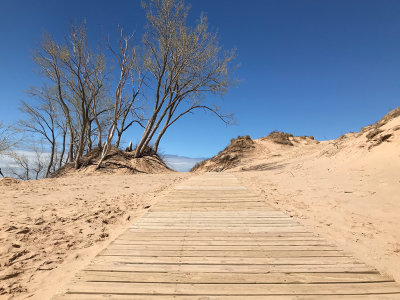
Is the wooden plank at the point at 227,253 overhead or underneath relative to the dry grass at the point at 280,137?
underneath

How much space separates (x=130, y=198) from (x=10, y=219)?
3075 millimetres

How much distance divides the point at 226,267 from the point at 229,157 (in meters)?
19.6

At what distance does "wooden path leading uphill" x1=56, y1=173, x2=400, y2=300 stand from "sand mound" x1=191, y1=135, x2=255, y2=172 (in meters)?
16.7

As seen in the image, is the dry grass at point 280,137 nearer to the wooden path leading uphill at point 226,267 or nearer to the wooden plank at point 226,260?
the wooden path leading uphill at point 226,267

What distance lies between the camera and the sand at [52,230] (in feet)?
8.92

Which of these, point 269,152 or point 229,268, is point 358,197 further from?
point 269,152

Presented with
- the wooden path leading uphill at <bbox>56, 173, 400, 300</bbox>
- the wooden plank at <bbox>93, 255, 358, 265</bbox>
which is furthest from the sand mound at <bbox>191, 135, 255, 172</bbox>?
the wooden plank at <bbox>93, 255, 358, 265</bbox>

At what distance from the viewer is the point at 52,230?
4.32m

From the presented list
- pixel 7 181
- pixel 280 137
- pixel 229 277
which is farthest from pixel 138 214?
pixel 280 137

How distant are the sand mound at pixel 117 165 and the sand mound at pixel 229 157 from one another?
616 centimetres

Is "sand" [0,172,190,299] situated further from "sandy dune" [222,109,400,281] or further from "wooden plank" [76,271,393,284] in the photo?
"sandy dune" [222,109,400,281]

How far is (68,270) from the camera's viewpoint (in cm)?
291

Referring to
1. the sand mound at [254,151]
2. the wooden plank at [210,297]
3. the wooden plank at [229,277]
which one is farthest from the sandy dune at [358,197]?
the sand mound at [254,151]

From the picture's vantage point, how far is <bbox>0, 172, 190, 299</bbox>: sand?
272 centimetres
